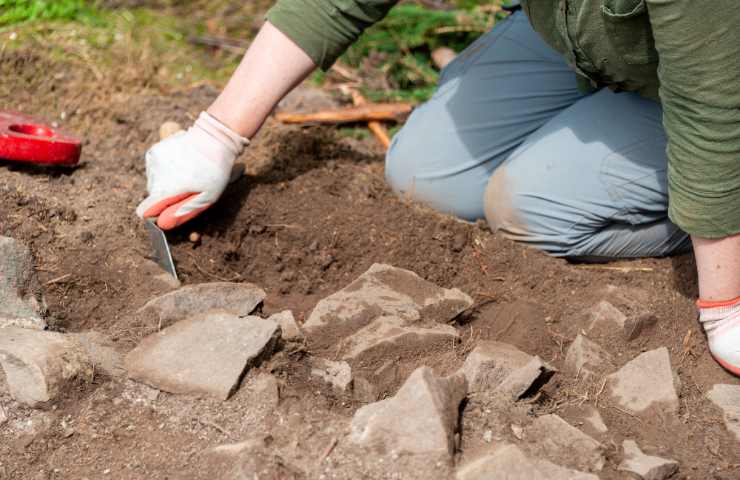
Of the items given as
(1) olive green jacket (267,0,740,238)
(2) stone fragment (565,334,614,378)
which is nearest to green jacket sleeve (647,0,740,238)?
(1) olive green jacket (267,0,740,238)

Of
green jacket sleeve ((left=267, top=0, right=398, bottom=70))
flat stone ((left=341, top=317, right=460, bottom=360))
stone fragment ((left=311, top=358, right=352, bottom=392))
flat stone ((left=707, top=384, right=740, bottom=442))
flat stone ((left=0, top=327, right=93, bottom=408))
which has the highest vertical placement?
green jacket sleeve ((left=267, top=0, right=398, bottom=70))

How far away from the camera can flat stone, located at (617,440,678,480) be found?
5.09ft

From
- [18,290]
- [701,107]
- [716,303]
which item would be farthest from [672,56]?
[18,290]

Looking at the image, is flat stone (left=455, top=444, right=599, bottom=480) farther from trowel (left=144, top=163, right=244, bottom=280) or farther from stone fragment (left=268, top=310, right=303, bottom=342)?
trowel (left=144, top=163, right=244, bottom=280)

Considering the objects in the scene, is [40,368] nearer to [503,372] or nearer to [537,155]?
[503,372]

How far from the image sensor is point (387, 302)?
6.55ft

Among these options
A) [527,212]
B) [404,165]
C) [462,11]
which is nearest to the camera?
[527,212]

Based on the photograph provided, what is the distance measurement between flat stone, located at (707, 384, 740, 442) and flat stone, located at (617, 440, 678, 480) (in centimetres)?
27

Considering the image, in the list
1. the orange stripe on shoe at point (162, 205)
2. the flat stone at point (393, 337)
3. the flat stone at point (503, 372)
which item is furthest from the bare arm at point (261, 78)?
the flat stone at point (503, 372)

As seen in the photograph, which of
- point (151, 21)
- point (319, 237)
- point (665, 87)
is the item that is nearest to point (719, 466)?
point (665, 87)

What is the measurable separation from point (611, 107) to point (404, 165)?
2.30 feet

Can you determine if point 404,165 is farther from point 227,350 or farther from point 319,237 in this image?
point 227,350

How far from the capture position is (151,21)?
12.4ft

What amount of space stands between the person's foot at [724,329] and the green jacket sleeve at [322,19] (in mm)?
1132
